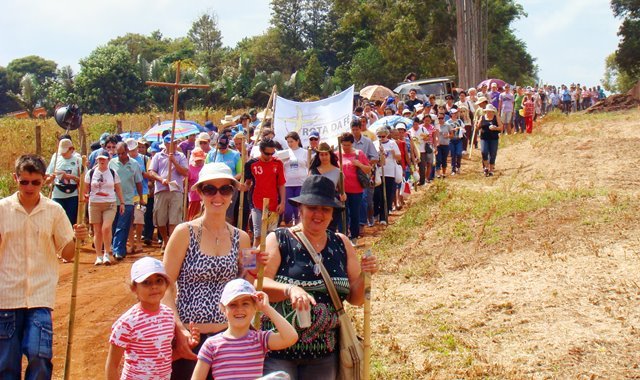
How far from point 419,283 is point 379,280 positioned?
64cm

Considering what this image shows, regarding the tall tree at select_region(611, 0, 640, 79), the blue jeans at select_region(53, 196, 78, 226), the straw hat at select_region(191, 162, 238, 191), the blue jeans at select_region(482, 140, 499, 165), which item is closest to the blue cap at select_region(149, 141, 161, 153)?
the blue jeans at select_region(53, 196, 78, 226)

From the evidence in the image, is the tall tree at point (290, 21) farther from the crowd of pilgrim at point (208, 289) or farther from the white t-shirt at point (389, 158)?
the crowd of pilgrim at point (208, 289)

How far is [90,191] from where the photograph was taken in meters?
13.3

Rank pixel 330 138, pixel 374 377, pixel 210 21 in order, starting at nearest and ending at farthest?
pixel 374 377 < pixel 330 138 < pixel 210 21

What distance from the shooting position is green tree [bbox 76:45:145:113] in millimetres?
50375

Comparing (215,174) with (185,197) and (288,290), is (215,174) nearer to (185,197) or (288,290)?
(288,290)

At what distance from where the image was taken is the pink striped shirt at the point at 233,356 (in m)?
4.47

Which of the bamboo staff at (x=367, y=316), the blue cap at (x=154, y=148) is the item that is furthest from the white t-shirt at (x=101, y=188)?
the bamboo staff at (x=367, y=316)

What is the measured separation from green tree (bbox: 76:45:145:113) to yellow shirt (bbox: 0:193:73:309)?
4543cm

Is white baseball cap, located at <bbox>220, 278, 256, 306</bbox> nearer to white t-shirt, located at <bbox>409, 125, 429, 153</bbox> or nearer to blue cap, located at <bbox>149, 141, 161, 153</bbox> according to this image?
blue cap, located at <bbox>149, 141, 161, 153</bbox>

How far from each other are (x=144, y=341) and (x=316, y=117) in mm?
10903

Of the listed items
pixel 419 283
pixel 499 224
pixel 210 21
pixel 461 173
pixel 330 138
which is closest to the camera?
pixel 419 283

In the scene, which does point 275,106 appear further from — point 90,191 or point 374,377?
point 374,377

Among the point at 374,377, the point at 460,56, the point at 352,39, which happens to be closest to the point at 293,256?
the point at 374,377
